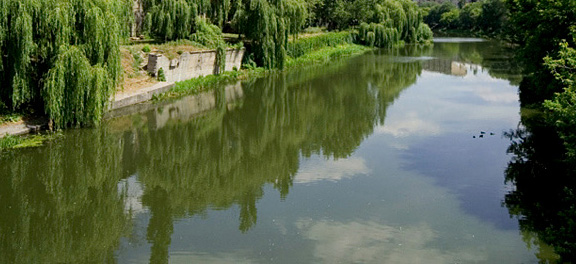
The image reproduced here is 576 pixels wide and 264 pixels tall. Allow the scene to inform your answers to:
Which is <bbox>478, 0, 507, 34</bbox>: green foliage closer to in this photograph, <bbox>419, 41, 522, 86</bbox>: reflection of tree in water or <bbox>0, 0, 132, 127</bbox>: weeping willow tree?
<bbox>419, 41, 522, 86</bbox>: reflection of tree in water

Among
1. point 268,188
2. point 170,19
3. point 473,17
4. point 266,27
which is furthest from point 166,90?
point 473,17

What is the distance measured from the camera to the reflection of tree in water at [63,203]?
31.0ft

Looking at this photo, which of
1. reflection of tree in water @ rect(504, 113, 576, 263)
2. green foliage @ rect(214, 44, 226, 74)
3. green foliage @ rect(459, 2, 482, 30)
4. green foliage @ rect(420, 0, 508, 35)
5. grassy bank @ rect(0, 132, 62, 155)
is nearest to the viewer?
reflection of tree in water @ rect(504, 113, 576, 263)

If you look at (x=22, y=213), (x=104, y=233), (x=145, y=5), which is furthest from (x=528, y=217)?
(x=145, y=5)

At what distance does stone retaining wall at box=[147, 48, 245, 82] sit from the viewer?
24.1 m

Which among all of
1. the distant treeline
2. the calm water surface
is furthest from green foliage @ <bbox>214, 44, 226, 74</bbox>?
the distant treeline

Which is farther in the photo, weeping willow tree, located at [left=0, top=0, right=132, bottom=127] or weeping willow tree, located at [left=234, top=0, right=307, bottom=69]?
weeping willow tree, located at [left=234, top=0, right=307, bottom=69]

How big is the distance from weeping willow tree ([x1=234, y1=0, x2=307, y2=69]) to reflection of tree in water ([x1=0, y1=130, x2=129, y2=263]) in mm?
16393

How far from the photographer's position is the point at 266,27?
30.5 meters

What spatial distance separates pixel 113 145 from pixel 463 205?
9.49 metres

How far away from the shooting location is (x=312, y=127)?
19.2 m

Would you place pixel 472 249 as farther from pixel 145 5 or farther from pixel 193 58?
pixel 145 5

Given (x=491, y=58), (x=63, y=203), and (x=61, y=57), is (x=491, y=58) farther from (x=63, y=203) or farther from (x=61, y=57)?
(x=63, y=203)

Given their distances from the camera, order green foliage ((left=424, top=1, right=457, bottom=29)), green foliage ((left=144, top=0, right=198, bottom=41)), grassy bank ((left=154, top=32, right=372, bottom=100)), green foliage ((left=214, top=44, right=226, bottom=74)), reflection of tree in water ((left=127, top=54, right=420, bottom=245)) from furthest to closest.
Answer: green foliage ((left=424, top=1, right=457, bottom=29))
green foliage ((left=214, top=44, right=226, bottom=74))
green foliage ((left=144, top=0, right=198, bottom=41))
grassy bank ((left=154, top=32, right=372, bottom=100))
reflection of tree in water ((left=127, top=54, right=420, bottom=245))
